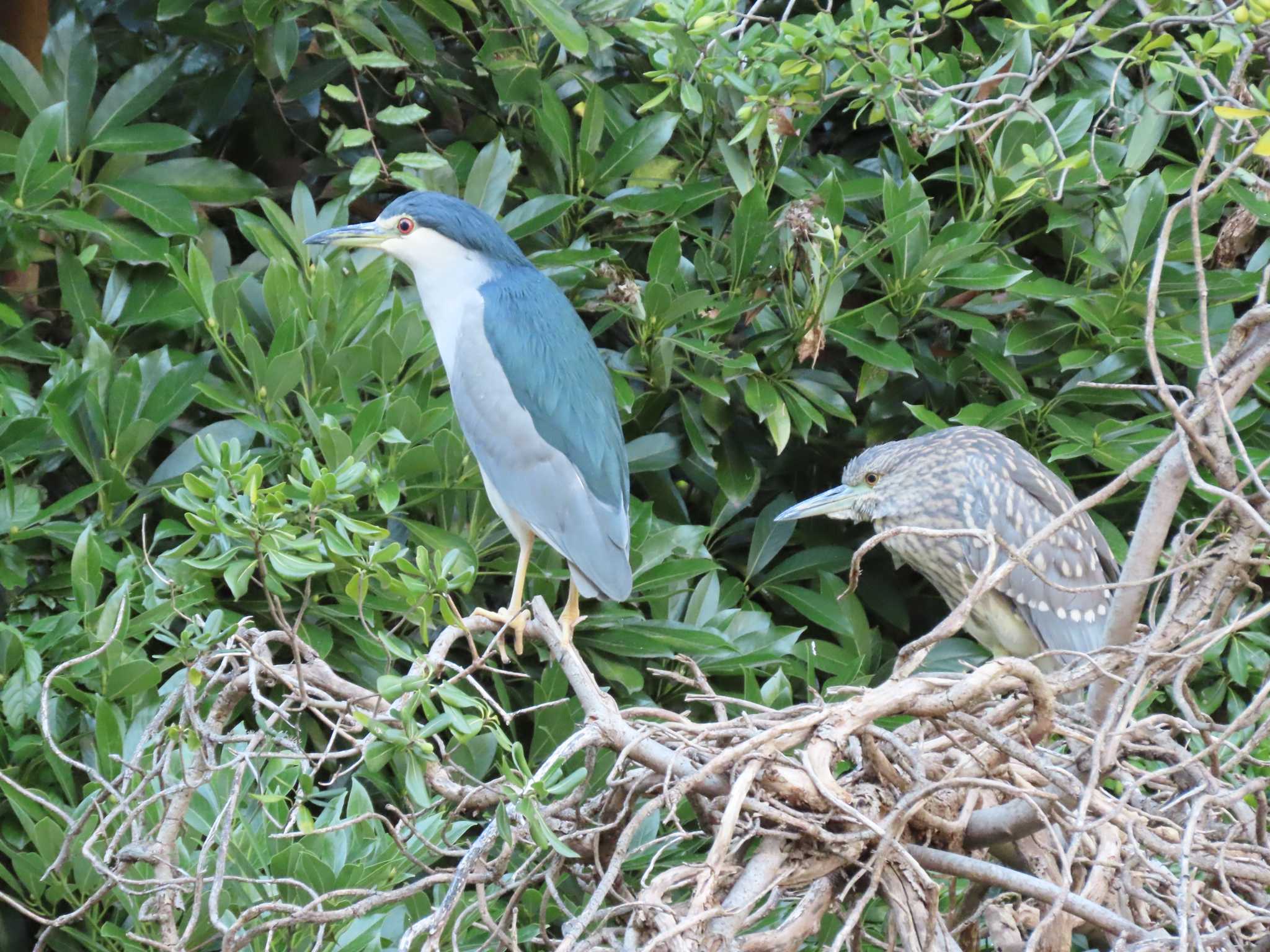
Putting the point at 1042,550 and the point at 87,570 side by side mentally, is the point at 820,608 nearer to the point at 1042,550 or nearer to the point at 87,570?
the point at 1042,550

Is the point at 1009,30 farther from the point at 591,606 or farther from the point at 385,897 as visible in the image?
the point at 385,897

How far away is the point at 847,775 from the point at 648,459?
1.26m

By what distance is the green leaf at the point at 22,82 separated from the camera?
2420 mm

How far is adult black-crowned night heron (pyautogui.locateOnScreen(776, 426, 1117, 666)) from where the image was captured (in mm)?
2602

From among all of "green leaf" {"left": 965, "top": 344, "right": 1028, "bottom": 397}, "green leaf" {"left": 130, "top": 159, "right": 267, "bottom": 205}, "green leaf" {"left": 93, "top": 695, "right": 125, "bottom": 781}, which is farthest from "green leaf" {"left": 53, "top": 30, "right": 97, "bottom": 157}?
"green leaf" {"left": 965, "top": 344, "right": 1028, "bottom": 397}

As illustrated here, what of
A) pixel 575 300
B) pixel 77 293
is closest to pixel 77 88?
pixel 77 293

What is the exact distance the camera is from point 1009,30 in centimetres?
266

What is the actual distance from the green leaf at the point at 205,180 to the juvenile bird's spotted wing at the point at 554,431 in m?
0.64

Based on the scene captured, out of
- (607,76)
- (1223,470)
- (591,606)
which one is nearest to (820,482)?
(591,606)

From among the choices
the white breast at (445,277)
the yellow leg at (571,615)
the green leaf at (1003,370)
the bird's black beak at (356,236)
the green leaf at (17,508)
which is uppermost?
the bird's black beak at (356,236)

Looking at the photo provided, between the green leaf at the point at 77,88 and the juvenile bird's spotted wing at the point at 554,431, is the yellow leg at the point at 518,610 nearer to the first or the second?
the juvenile bird's spotted wing at the point at 554,431

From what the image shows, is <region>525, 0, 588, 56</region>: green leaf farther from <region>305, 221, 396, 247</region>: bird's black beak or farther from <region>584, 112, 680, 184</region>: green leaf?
<region>305, 221, 396, 247</region>: bird's black beak

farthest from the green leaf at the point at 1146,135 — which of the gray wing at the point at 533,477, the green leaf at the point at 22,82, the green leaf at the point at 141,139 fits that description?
the green leaf at the point at 22,82

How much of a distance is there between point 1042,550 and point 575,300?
108 centimetres
